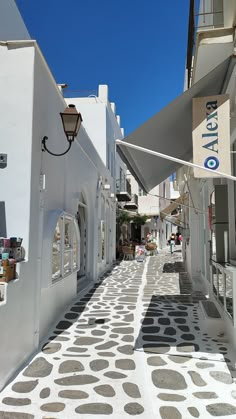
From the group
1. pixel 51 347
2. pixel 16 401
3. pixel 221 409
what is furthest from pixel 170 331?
pixel 16 401

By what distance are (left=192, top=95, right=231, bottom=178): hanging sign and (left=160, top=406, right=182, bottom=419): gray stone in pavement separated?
282 cm

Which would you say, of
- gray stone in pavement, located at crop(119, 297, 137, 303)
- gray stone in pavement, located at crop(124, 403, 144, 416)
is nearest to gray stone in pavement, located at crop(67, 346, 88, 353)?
gray stone in pavement, located at crop(124, 403, 144, 416)

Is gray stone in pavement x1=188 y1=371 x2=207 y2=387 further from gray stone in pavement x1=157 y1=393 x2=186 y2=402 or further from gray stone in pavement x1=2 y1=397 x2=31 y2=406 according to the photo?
gray stone in pavement x1=2 y1=397 x2=31 y2=406

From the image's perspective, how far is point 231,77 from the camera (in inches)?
184

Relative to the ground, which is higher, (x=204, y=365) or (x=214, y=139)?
(x=214, y=139)

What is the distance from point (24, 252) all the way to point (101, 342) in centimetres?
219

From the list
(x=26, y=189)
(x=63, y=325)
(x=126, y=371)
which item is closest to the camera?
(x=126, y=371)

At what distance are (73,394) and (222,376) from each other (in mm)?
2046

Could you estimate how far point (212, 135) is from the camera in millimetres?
4223

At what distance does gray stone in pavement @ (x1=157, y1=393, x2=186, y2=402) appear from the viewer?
3.73m

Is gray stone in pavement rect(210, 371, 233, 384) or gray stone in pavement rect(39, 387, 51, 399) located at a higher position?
gray stone in pavement rect(210, 371, 233, 384)

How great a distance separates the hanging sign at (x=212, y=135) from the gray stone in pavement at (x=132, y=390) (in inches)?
114

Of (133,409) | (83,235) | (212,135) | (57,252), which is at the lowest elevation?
(133,409)

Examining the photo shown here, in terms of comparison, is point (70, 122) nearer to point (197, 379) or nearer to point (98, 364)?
point (98, 364)
